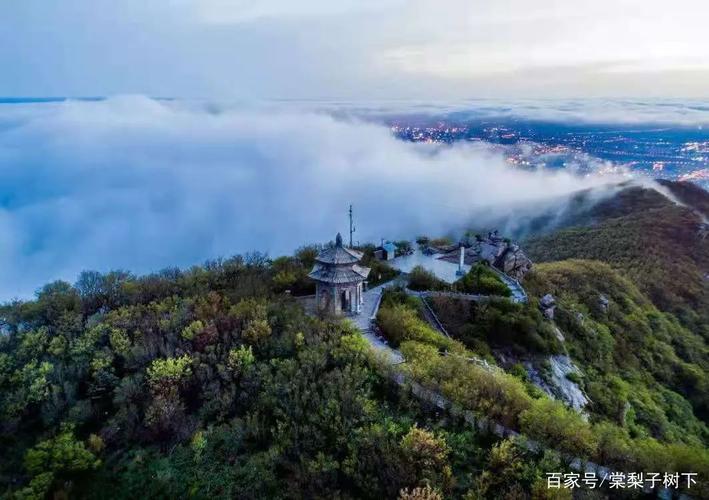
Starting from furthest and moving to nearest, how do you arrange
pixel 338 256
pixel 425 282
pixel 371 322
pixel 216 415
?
pixel 425 282 < pixel 338 256 < pixel 371 322 < pixel 216 415

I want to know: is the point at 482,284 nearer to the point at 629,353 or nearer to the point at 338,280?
the point at 338,280

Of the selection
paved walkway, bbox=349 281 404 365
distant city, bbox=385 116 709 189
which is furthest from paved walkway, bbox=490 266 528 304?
distant city, bbox=385 116 709 189

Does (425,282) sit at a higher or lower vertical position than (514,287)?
higher

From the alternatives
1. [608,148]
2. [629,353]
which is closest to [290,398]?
[629,353]

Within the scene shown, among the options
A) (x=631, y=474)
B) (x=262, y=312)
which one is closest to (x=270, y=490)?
(x=262, y=312)

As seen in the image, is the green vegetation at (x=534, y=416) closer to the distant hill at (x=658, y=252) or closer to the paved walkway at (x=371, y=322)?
the paved walkway at (x=371, y=322)
